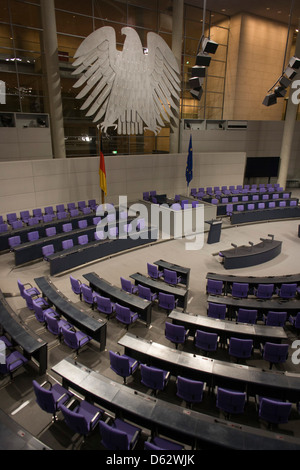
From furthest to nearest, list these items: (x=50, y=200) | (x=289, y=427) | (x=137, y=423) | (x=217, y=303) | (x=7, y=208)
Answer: (x=50, y=200) → (x=7, y=208) → (x=217, y=303) → (x=289, y=427) → (x=137, y=423)

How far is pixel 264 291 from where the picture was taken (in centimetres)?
870

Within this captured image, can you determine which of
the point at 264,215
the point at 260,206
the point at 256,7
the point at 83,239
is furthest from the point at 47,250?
the point at 256,7

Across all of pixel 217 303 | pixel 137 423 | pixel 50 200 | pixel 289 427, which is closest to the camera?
pixel 137 423

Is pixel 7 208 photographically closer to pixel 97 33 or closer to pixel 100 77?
pixel 100 77

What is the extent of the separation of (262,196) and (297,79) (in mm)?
8048

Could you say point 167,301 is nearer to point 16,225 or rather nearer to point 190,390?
point 190,390

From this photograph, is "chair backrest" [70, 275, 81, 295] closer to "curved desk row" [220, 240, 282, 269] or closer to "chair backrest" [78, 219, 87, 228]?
"chair backrest" [78, 219, 87, 228]

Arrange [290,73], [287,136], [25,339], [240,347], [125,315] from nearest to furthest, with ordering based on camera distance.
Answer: [25,339]
[240,347]
[125,315]
[290,73]
[287,136]

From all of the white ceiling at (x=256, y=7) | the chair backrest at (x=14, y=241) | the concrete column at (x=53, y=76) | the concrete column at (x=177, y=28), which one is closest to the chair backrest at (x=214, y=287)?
the chair backrest at (x=14, y=241)

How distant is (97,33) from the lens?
14602mm

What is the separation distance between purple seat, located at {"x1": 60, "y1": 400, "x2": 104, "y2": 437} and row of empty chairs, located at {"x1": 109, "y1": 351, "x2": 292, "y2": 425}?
0.94m

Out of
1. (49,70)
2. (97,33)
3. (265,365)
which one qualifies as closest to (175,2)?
(97,33)

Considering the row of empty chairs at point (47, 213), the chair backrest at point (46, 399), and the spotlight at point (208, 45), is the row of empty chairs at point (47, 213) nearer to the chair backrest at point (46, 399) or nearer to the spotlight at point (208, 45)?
the spotlight at point (208, 45)

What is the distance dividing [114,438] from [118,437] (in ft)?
0.27
